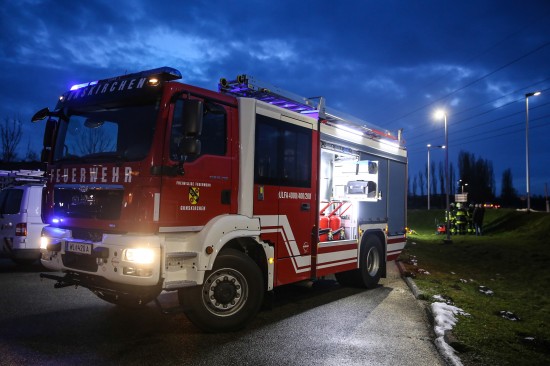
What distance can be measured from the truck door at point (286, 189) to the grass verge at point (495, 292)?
97.6 inches

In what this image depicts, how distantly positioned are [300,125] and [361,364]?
3.90 m

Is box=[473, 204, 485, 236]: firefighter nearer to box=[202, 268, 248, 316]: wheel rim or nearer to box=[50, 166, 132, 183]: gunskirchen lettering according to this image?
box=[202, 268, 248, 316]: wheel rim

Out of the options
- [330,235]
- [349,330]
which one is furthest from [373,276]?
[349,330]

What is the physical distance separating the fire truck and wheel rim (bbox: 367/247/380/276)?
2175 millimetres

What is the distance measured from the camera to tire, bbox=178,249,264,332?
18.6 ft

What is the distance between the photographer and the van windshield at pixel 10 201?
1041cm

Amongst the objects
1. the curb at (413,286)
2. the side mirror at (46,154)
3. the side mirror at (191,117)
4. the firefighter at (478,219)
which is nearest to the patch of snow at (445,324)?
the curb at (413,286)

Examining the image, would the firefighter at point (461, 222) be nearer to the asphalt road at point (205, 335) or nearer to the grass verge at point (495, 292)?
the grass verge at point (495, 292)

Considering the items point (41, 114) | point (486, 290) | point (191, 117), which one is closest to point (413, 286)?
point (486, 290)

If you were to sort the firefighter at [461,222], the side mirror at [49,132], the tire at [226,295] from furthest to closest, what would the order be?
the firefighter at [461,222] < the side mirror at [49,132] < the tire at [226,295]

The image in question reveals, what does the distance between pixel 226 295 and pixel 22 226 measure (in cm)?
662

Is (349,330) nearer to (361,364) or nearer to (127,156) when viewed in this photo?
(361,364)

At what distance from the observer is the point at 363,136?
959cm

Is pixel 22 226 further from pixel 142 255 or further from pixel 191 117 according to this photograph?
pixel 191 117
